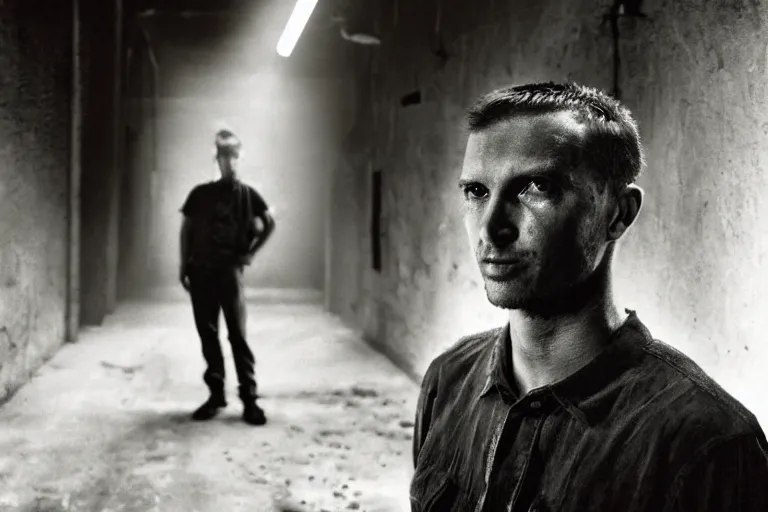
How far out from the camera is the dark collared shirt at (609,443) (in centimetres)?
97

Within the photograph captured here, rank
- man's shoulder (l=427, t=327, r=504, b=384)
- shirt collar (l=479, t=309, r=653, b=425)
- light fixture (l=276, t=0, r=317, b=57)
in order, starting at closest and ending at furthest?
shirt collar (l=479, t=309, r=653, b=425) → man's shoulder (l=427, t=327, r=504, b=384) → light fixture (l=276, t=0, r=317, b=57)

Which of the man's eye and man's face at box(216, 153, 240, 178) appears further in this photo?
man's face at box(216, 153, 240, 178)

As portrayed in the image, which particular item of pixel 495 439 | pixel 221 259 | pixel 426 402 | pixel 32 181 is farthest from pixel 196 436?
pixel 495 439

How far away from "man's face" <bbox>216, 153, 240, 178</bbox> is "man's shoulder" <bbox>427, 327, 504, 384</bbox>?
4081 millimetres

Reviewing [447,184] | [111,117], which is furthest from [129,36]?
Answer: [447,184]

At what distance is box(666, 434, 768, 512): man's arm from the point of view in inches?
37.8

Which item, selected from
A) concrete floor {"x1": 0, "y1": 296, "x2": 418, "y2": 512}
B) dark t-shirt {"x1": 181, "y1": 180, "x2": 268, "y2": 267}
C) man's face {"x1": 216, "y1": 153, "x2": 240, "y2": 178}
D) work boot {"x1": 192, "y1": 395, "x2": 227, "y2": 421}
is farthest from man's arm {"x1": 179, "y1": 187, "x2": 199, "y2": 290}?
concrete floor {"x1": 0, "y1": 296, "x2": 418, "y2": 512}

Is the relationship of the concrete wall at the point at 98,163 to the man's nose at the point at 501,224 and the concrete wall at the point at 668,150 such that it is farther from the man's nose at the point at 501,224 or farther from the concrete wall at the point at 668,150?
the man's nose at the point at 501,224

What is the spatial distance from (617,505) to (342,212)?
9760 mm

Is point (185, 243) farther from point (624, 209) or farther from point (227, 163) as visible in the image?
point (624, 209)

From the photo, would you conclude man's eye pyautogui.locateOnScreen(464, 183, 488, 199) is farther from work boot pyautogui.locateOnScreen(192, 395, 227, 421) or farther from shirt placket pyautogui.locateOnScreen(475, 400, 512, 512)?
work boot pyautogui.locateOnScreen(192, 395, 227, 421)

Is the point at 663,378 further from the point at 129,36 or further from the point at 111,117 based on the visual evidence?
the point at 129,36

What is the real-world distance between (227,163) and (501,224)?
Answer: 4.39m

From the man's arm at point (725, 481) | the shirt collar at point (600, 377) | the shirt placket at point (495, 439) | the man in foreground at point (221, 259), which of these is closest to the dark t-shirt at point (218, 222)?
the man in foreground at point (221, 259)
